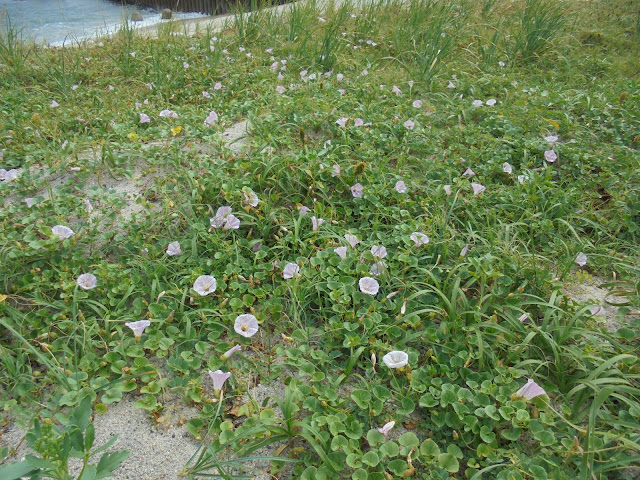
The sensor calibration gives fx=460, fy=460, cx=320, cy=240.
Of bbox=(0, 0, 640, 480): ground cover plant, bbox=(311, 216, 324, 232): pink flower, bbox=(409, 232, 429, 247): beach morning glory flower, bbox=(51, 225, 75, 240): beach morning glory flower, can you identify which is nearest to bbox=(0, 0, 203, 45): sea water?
bbox=(0, 0, 640, 480): ground cover plant

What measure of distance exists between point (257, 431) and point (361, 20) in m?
4.74

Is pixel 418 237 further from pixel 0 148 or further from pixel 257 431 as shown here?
pixel 0 148

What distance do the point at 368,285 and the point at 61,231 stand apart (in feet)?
4.79

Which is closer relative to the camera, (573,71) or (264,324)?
(264,324)

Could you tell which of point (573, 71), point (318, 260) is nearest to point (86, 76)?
point (318, 260)

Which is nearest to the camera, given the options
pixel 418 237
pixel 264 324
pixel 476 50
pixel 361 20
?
pixel 264 324

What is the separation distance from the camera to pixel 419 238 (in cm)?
220

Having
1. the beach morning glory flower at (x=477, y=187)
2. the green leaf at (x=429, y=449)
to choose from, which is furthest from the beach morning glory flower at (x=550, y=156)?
the green leaf at (x=429, y=449)

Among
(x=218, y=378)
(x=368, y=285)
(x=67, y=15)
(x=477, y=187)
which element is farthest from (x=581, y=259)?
(x=67, y=15)

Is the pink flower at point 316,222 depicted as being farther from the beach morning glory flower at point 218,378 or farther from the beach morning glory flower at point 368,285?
the beach morning glory flower at point 218,378

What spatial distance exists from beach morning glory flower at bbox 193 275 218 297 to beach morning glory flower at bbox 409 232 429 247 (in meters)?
0.95

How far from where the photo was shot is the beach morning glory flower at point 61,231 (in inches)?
84.9

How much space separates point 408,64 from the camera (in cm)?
438

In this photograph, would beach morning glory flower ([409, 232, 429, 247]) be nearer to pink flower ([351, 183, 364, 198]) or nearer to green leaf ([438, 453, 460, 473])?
pink flower ([351, 183, 364, 198])
